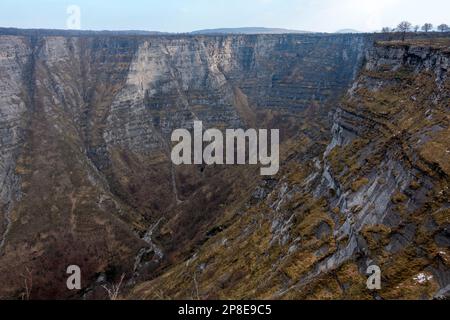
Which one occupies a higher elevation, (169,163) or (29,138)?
(29,138)

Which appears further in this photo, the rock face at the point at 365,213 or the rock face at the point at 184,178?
the rock face at the point at 184,178

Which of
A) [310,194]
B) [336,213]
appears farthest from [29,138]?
[336,213]

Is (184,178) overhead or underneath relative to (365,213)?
underneath

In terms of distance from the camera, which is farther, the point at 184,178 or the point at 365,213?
the point at 184,178

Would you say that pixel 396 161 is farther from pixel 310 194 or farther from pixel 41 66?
pixel 41 66

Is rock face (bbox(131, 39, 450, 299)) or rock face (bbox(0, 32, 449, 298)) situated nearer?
rock face (bbox(131, 39, 450, 299))
